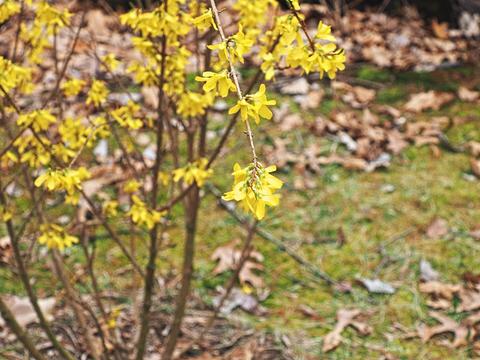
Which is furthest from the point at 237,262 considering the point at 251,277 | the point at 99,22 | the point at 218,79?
the point at 99,22

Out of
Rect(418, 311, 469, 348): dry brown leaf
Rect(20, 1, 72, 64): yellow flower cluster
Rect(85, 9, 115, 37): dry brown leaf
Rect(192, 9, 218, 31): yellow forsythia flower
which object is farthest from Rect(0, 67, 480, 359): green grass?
Rect(85, 9, 115, 37): dry brown leaf

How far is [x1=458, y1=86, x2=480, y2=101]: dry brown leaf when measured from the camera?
4.42 meters

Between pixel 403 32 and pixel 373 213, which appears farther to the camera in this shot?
pixel 403 32

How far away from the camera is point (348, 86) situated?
15.5 feet

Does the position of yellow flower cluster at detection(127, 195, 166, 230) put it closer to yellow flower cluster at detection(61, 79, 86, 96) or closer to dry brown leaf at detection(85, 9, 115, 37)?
yellow flower cluster at detection(61, 79, 86, 96)

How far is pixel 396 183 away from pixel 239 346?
5.41ft

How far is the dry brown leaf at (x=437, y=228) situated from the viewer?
11.1 ft

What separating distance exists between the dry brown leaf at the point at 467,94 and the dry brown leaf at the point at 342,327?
228 cm

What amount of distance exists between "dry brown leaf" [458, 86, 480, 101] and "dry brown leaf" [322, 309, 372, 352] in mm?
2279

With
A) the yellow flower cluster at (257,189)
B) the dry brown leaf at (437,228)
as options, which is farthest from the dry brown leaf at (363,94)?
the yellow flower cluster at (257,189)

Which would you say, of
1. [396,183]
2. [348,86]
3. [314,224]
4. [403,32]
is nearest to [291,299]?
[314,224]

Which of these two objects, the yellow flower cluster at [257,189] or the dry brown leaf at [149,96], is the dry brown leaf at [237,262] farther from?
the yellow flower cluster at [257,189]

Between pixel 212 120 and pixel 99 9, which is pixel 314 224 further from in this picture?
pixel 99 9

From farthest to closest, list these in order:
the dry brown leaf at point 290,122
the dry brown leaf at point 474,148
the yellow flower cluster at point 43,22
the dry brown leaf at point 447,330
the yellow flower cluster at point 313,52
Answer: the dry brown leaf at point 290,122 → the dry brown leaf at point 474,148 → the dry brown leaf at point 447,330 → the yellow flower cluster at point 43,22 → the yellow flower cluster at point 313,52
